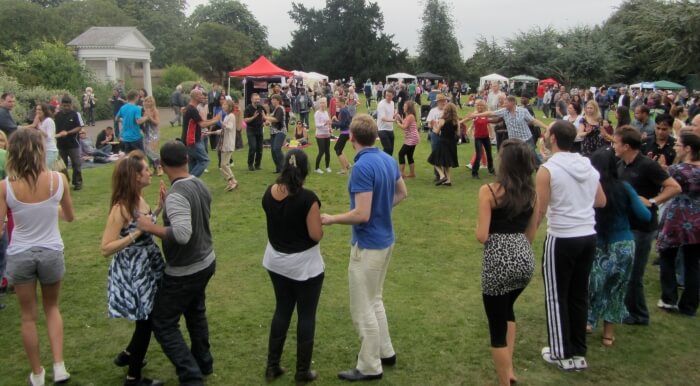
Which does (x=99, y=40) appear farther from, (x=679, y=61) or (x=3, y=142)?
(x=679, y=61)

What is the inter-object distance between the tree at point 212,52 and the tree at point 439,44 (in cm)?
2042

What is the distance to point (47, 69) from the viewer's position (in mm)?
27062

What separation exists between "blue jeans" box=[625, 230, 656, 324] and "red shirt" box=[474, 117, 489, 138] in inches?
282

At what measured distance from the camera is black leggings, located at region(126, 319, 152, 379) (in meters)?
3.94

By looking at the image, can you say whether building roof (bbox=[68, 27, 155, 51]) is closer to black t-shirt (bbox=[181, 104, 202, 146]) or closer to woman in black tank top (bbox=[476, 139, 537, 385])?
black t-shirt (bbox=[181, 104, 202, 146])

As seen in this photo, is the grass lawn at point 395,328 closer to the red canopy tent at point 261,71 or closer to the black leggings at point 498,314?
the black leggings at point 498,314

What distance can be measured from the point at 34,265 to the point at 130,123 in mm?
8161

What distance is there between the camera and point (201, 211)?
3842 millimetres

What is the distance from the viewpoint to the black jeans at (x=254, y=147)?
1300 centimetres


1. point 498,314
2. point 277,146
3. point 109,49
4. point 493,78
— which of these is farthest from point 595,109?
point 493,78

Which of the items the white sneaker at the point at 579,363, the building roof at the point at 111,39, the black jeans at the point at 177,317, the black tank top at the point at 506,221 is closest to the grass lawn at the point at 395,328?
the white sneaker at the point at 579,363

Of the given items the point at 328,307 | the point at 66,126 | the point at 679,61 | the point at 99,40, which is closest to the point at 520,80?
the point at 679,61

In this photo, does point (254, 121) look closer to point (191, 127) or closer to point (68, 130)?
point (191, 127)

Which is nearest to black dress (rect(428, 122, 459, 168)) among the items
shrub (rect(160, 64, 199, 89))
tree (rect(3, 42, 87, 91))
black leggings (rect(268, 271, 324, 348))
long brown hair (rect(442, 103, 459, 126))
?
long brown hair (rect(442, 103, 459, 126))
